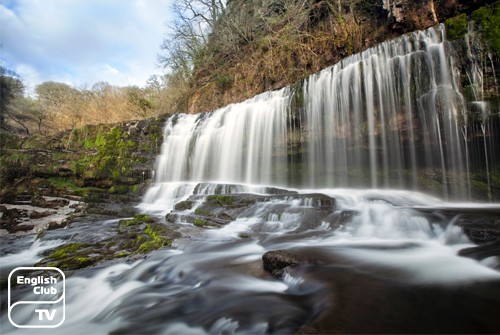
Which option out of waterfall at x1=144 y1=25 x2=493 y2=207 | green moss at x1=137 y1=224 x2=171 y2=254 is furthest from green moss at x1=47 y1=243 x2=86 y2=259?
waterfall at x1=144 y1=25 x2=493 y2=207

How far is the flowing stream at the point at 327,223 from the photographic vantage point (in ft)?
8.08

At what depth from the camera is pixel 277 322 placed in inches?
89.0

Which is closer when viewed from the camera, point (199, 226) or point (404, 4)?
point (199, 226)

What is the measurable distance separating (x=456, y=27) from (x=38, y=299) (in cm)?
948

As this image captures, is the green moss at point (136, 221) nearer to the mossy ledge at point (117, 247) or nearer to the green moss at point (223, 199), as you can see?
the mossy ledge at point (117, 247)

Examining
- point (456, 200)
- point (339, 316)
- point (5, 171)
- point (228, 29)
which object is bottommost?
point (339, 316)

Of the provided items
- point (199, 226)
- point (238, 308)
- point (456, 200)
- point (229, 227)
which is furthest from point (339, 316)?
point (456, 200)

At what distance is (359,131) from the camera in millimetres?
8023

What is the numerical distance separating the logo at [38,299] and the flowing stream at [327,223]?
0.33ft

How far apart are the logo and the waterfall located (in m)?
6.48

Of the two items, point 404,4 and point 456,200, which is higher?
point 404,4

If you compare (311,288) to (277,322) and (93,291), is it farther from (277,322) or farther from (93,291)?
(93,291)

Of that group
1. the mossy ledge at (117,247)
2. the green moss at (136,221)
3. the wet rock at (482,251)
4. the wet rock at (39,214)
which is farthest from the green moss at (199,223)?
the wet rock at (39,214)

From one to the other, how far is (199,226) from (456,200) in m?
6.20
